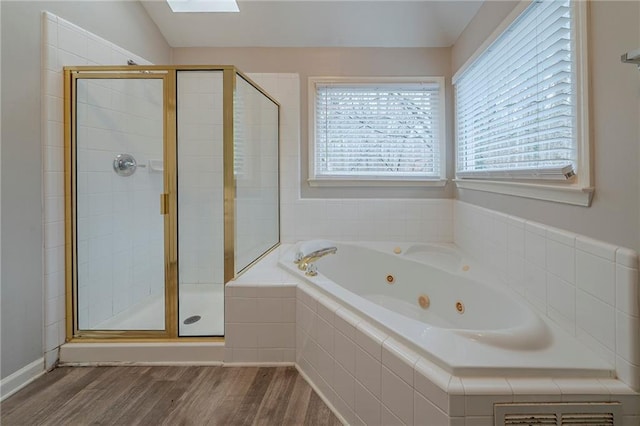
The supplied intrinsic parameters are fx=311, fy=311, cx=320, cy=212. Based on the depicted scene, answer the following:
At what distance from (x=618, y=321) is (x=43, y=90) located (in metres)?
2.73

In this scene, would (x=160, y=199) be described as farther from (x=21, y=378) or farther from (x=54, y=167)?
(x=21, y=378)

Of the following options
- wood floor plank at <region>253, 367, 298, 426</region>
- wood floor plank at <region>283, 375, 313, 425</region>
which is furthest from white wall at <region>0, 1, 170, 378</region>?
wood floor plank at <region>283, 375, 313, 425</region>

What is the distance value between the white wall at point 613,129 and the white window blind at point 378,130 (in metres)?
1.57

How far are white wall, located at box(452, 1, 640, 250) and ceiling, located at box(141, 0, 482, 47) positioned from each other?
1.44 meters

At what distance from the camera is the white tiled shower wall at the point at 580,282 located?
94 centimetres

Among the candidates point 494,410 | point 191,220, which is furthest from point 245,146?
point 494,410

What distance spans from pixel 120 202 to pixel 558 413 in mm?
2519

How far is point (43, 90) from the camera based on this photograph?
1.69 metres

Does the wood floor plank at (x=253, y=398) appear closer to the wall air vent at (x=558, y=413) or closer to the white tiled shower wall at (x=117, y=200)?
the white tiled shower wall at (x=117, y=200)

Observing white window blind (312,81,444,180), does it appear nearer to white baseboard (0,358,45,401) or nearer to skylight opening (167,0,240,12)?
skylight opening (167,0,240,12)

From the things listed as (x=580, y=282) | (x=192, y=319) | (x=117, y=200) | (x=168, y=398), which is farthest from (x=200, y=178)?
(x=580, y=282)

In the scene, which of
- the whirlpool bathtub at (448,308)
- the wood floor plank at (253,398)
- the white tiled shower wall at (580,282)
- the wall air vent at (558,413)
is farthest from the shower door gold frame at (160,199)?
the white tiled shower wall at (580,282)

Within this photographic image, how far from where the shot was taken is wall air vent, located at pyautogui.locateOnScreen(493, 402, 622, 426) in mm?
917

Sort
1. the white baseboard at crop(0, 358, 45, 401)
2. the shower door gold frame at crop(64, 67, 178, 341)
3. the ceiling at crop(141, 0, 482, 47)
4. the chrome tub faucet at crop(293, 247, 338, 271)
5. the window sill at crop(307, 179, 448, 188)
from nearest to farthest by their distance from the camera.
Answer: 1. the white baseboard at crop(0, 358, 45, 401)
2. the shower door gold frame at crop(64, 67, 178, 341)
3. the chrome tub faucet at crop(293, 247, 338, 271)
4. the ceiling at crop(141, 0, 482, 47)
5. the window sill at crop(307, 179, 448, 188)
